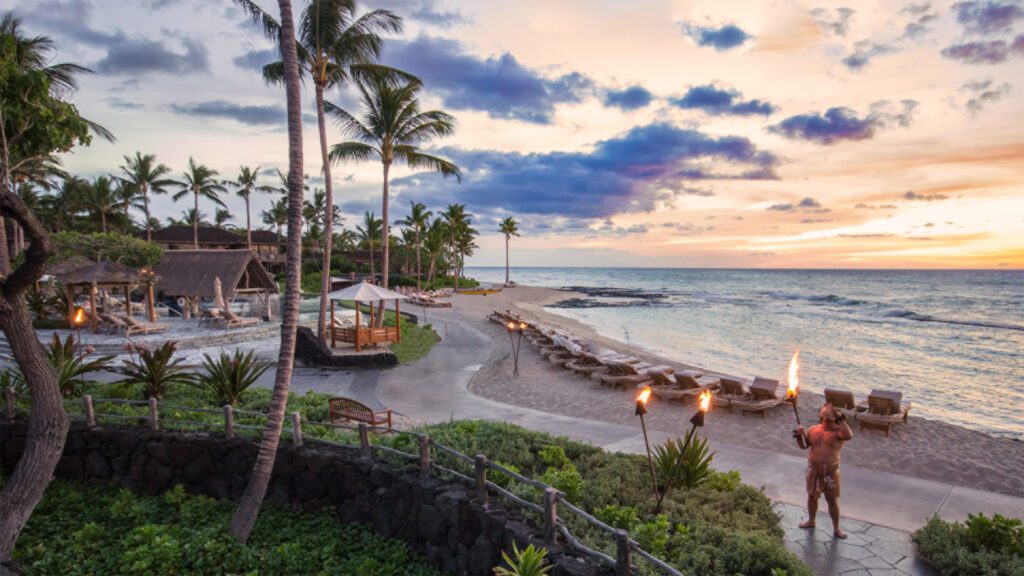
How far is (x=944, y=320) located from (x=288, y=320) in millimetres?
54936

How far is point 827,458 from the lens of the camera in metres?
5.90

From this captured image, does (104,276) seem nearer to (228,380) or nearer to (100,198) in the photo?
(228,380)

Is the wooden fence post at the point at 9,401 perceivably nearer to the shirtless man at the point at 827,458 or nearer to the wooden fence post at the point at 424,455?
the wooden fence post at the point at 424,455

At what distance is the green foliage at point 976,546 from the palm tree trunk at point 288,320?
7824mm

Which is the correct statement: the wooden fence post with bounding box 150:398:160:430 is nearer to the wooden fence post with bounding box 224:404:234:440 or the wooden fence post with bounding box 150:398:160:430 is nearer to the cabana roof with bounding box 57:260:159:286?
the wooden fence post with bounding box 224:404:234:440

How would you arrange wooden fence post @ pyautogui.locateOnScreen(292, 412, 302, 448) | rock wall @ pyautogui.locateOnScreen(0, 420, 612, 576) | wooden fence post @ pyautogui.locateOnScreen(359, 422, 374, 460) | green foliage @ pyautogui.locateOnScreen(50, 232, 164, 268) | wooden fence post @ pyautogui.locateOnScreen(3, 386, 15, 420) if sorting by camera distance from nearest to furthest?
rock wall @ pyautogui.locateOnScreen(0, 420, 612, 576)
wooden fence post @ pyautogui.locateOnScreen(359, 422, 374, 460)
wooden fence post @ pyautogui.locateOnScreen(292, 412, 302, 448)
wooden fence post @ pyautogui.locateOnScreen(3, 386, 15, 420)
green foliage @ pyautogui.locateOnScreen(50, 232, 164, 268)

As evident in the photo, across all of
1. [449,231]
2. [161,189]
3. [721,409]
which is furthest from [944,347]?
[161,189]

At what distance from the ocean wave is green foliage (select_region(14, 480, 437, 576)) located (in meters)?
50.6

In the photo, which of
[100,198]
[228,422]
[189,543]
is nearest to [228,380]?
[228,422]

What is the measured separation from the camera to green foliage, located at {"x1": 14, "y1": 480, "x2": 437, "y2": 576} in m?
6.66

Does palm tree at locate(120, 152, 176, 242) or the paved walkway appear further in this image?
palm tree at locate(120, 152, 176, 242)

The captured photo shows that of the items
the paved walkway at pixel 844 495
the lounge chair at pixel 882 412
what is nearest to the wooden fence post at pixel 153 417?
the paved walkway at pixel 844 495

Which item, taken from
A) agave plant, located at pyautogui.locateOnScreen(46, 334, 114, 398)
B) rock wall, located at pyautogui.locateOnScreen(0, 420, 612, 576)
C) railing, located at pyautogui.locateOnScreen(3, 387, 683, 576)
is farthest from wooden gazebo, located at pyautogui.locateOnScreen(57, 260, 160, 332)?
rock wall, located at pyautogui.locateOnScreen(0, 420, 612, 576)

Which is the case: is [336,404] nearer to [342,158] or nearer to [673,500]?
[673,500]
